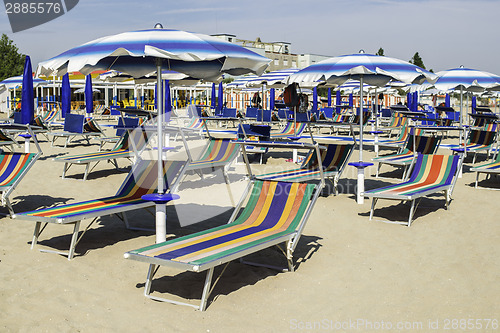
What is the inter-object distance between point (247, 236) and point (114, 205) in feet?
5.24

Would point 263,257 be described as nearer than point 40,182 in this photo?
Yes

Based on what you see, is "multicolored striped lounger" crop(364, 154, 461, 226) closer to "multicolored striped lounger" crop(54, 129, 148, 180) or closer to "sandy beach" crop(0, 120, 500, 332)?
"sandy beach" crop(0, 120, 500, 332)

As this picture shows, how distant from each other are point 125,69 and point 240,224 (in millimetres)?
2419

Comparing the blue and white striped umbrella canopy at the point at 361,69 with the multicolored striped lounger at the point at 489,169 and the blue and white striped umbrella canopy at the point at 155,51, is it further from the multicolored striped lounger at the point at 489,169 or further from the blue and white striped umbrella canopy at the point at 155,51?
the blue and white striped umbrella canopy at the point at 155,51

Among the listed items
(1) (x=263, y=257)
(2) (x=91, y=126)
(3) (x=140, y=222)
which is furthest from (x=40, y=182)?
(1) (x=263, y=257)

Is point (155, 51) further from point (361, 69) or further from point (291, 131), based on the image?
point (291, 131)

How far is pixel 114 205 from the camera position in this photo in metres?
5.39

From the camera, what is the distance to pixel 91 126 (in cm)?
1235

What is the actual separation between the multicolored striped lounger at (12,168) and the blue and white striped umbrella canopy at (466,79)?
8.43 metres

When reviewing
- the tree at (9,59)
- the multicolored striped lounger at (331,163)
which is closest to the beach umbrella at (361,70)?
the multicolored striped lounger at (331,163)

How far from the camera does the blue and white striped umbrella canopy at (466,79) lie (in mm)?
11445

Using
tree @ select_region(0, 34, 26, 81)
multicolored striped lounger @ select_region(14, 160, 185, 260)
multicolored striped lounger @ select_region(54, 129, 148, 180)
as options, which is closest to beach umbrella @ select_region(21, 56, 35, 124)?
multicolored striped lounger @ select_region(54, 129, 148, 180)

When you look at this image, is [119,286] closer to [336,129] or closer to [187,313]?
[187,313]

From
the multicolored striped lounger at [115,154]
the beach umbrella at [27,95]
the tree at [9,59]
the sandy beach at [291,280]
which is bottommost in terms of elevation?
the sandy beach at [291,280]
